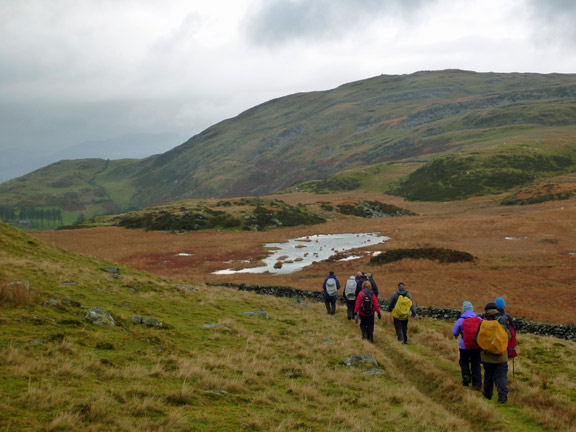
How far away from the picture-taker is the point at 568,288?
3234 cm

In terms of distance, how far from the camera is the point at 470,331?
12.1 meters

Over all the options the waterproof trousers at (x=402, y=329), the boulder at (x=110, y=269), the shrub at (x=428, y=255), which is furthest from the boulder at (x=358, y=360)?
the shrub at (x=428, y=255)

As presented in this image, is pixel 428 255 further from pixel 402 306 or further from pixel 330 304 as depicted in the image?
pixel 402 306

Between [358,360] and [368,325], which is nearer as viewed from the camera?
[358,360]

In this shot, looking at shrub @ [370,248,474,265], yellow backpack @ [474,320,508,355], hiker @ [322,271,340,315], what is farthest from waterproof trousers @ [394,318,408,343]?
shrub @ [370,248,474,265]

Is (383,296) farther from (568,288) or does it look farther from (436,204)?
(436,204)

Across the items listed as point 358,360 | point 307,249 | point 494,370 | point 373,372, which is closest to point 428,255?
point 307,249

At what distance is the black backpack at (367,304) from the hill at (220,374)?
1422 mm

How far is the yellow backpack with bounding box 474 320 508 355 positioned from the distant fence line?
51.0 ft

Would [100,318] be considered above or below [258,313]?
above

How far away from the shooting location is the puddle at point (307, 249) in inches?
1973

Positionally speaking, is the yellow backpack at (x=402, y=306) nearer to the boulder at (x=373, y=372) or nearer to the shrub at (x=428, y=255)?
the boulder at (x=373, y=372)

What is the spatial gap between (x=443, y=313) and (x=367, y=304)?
44.3ft

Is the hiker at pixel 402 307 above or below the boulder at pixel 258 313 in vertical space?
above
